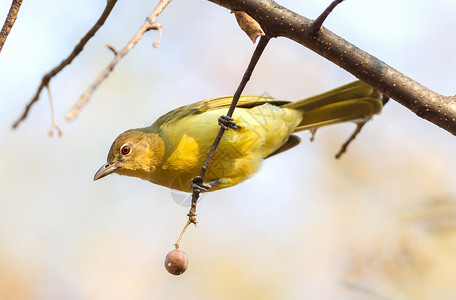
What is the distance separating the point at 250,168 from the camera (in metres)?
4.59

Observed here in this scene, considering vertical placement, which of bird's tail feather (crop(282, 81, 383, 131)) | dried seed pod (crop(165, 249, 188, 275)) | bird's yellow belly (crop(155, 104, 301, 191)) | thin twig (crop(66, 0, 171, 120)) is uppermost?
bird's tail feather (crop(282, 81, 383, 131))

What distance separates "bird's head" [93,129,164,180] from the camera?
4461mm

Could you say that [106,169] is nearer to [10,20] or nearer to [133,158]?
[133,158]

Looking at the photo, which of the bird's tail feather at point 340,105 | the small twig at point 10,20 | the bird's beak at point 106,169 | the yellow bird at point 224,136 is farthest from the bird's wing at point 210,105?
the small twig at point 10,20

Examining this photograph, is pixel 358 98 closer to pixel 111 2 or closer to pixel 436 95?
pixel 436 95

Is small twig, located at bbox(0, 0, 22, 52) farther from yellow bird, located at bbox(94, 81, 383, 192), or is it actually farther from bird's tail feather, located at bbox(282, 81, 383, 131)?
bird's tail feather, located at bbox(282, 81, 383, 131)

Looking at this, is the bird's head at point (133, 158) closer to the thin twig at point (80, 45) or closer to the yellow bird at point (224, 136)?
the yellow bird at point (224, 136)

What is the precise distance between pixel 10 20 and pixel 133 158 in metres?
2.44

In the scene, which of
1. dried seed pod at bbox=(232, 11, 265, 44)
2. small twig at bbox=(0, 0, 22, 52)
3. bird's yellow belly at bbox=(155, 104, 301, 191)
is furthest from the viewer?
bird's yellow belly at bbox=(155, 104, 301, 191)

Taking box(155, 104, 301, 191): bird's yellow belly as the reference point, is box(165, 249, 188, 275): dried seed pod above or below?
below

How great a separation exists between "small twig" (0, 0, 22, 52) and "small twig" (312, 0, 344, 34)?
137 cm

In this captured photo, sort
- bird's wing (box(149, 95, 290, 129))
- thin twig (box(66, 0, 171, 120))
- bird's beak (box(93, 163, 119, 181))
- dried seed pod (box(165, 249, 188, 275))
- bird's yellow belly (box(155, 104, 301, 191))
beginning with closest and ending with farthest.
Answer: thin twig (box(66, 0, 171, 120)), dried seed pod (box(165, 249, 188, 275)), bird's yellow belly (box(155, 104, 301, 191)), bird's beak (box(93, 163, 119, 181)), bird's wing (box(149, 95, 290, 129))

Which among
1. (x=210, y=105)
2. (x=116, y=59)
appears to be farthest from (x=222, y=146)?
(x=116, y=59)

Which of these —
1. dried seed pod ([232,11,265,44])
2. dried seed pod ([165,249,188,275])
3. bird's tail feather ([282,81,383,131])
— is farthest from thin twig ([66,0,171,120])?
bird's tail feather ([282,81,383,131])
